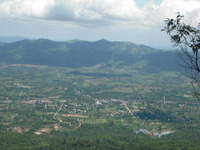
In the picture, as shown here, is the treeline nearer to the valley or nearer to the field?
the valley

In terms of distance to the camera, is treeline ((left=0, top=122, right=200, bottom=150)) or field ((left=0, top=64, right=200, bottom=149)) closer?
treeline ((left=0, top=122, right=200, bottom=150))

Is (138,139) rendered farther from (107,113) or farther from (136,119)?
(107,113)

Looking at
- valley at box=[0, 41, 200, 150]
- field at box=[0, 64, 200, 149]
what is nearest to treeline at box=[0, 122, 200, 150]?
valley at box=[0, 41, 200, 150]

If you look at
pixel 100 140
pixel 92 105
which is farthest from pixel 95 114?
pixel 100 140

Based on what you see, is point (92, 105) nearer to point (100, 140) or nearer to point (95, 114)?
point (95, 114)

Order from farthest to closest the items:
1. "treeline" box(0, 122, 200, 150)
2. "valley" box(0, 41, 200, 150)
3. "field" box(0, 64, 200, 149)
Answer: "field" box(0, 64, 200, 149)
"valley" box(0, 41, 200, 150)
"treeline" box(0, 122, 200, 150)

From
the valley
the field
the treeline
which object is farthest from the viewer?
the field

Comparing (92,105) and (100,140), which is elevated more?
(92,105)

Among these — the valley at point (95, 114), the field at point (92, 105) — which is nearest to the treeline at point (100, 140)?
the valley at point (95, 114)
